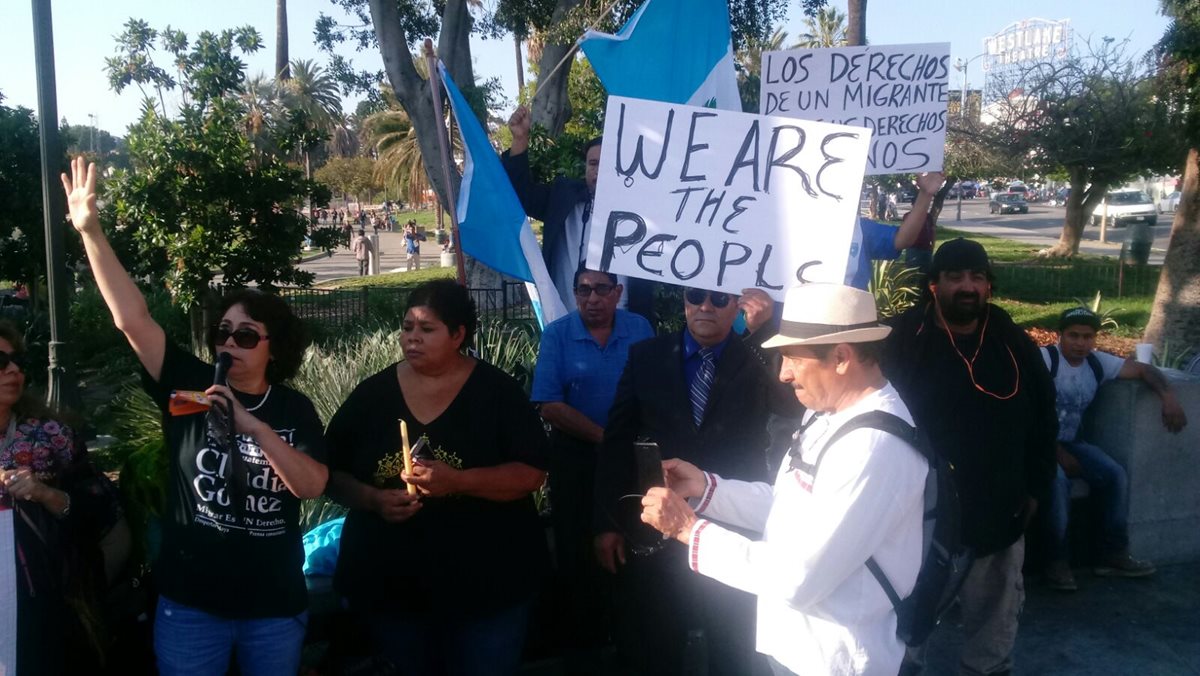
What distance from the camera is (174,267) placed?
30.6 ft

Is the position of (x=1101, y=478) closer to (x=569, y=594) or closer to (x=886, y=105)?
(x=886, y=105)

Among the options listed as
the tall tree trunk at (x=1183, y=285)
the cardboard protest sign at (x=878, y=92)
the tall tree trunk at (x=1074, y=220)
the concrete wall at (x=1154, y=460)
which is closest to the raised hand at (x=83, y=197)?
the cardboard protest sign at (x=878, y=92)

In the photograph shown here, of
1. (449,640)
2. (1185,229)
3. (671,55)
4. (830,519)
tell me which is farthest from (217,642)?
(1185,229)

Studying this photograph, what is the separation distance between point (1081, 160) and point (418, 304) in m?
13.4

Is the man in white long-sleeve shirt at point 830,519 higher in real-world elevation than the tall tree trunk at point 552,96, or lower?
lower

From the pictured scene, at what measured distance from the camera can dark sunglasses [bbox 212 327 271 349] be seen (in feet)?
9.80

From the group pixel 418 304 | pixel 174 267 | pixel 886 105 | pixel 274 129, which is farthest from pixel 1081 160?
pixel 418 304

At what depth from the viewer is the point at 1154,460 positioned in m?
5.40

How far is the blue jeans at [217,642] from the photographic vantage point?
288 cm

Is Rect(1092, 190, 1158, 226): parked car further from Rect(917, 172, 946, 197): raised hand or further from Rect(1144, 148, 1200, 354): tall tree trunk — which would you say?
Rect(917, 172, 946, 197): raised hand

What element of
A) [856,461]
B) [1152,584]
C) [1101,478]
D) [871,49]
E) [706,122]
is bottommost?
[1152,584]

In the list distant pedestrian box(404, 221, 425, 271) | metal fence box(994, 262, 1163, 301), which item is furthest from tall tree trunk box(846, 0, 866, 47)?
distant pedestrian box(404, 221, 425, 271)

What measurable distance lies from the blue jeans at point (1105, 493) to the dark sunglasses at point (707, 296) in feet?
8.49

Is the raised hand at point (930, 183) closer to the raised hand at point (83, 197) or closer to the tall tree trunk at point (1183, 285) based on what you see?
the raised hand at point (83, 197)
